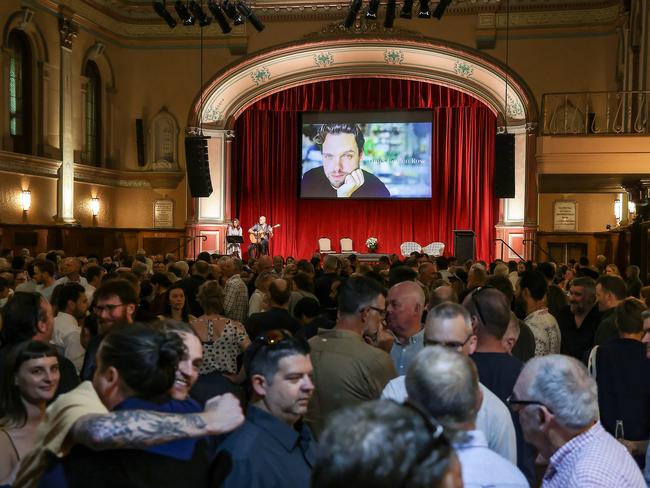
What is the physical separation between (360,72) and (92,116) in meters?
6.82

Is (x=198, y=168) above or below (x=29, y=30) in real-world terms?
below

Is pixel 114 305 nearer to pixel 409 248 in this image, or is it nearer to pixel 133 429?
pixel 133 429

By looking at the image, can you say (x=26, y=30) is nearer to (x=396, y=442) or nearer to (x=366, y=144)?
(x=366, y=144)

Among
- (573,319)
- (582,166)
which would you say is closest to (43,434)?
(573,319)

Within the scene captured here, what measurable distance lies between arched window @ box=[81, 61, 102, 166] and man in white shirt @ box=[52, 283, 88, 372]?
1513 centimetres

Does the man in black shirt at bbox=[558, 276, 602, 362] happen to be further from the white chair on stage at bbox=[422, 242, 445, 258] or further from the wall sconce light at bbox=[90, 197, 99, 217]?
the wall sconce light at bbox=[90, 197, 99, 217]

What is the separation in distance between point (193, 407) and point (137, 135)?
18823 millimetres

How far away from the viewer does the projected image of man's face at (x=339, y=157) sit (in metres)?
21.4

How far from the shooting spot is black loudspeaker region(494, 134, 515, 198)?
53.9ft

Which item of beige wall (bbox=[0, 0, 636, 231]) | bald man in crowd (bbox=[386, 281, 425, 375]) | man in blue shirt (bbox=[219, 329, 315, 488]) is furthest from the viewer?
beige wall (bbox=[0, 0, 636, 231])

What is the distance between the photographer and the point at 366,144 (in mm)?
21312

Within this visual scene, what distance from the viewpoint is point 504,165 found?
16.6m

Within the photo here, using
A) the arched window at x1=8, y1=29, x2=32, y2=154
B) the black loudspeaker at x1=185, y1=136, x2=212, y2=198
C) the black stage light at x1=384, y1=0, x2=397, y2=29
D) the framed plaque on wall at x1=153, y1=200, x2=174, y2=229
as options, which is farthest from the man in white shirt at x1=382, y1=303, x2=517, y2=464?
the framed plaque on wall at x1=153, y1=200, x2=174, y2=229

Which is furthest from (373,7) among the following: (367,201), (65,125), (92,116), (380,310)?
(380,310)
